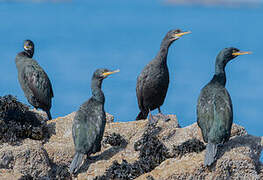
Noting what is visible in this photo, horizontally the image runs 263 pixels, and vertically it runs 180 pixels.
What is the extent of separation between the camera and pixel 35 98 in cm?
1559

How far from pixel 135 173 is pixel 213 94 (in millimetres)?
2314

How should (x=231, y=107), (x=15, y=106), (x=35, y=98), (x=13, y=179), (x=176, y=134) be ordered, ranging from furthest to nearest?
(x=35, y=98) → (x=15, y=106) → (x=176, y=134) → (x=231, y=107) → (x=13, y=179)

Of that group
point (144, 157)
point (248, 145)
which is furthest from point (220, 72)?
point (144, 157)

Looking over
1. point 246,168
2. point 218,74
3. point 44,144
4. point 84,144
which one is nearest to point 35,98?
point 44,144

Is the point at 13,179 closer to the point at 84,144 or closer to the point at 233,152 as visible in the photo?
the point at 84,144

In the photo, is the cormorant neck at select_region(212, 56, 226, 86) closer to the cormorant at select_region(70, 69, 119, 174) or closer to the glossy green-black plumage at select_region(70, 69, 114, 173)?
the cormorant at select_region(70, 69, 119, 174)

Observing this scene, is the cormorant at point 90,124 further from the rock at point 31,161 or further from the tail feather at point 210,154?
the tail feather at point 210,154

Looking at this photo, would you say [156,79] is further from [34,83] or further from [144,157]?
[34,83]

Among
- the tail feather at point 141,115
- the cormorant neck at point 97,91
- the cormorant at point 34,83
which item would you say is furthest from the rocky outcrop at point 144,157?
the cormorant at point 34,83

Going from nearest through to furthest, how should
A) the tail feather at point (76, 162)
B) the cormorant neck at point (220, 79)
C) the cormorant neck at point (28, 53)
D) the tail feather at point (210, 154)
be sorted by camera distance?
the tail feather at point (210, 154), the tail feather at point (76, 162), the cormorant neck at point (220, 79), the cormorant neck at point (28, 53)

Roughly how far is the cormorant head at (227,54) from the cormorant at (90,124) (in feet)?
7.87

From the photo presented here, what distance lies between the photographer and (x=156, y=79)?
13781 millimetres

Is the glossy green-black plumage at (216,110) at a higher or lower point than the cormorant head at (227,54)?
lower

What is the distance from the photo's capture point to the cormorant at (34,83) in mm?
15398
